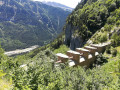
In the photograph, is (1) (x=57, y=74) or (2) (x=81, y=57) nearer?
(1) (x=57, y=74)

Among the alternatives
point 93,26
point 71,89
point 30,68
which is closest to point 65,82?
point 71,89

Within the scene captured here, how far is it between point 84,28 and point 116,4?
13.3 metres

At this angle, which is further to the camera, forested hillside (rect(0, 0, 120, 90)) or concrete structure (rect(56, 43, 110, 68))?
concrete structure (rect(56, 43, 110, 68))

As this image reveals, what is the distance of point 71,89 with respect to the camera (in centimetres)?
636

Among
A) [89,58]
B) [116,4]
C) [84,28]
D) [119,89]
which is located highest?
[116,4]

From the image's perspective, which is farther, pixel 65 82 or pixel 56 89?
pixel 65 82

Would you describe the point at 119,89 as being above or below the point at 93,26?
below

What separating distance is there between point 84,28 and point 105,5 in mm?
11952

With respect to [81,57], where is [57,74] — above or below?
above

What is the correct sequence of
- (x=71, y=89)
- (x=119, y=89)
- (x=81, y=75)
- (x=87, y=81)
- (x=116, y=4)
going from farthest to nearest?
(x=116, y=4)
(x=81, y=75)
(x=87, y=81)
(x=71, y=89)
(x=119, y=89)

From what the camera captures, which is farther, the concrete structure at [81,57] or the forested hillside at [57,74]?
the concrete structure at [81,57]

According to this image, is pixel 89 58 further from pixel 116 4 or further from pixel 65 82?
pixel 116 4

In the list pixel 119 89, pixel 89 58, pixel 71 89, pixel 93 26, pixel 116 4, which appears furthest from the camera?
pixel 93 26

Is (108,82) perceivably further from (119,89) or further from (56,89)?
(56,89)
